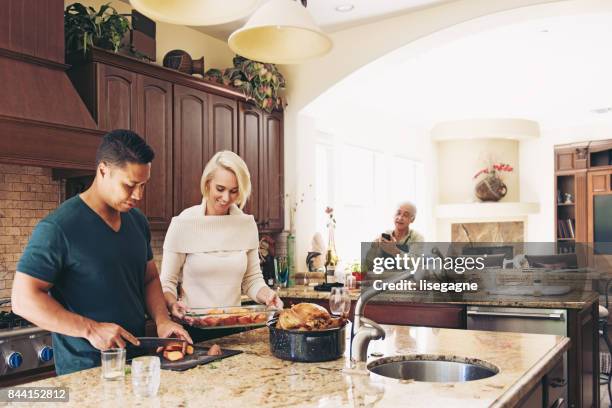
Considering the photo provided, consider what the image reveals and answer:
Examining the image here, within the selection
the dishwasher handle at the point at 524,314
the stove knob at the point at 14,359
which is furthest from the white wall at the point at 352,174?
the stove knob at the point at 14,359

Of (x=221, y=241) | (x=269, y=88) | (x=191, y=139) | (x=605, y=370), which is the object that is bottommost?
(x=605, y=370)

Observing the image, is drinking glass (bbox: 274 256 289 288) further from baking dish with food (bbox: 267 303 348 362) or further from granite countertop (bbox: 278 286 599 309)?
baking dish with food (bbox: 267 303 348 362)

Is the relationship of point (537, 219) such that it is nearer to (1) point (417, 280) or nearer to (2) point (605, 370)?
(2) point (605, 370)

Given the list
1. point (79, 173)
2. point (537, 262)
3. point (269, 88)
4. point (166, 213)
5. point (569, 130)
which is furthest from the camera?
point (569, 130)

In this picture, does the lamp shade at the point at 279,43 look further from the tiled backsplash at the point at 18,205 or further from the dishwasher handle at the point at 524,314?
the dishwasher handle at the point at 524,314

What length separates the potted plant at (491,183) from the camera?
9.48m

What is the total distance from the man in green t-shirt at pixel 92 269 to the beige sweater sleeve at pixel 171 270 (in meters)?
0.48

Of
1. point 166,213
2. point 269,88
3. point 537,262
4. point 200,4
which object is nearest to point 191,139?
point 166,213

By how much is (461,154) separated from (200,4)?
8.13 m

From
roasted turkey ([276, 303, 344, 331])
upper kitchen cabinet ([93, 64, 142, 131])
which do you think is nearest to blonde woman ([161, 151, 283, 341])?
roasted turkey ([276, 303, 344, 331])

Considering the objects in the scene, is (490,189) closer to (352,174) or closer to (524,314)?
(352,174)

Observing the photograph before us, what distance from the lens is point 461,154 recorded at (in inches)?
380

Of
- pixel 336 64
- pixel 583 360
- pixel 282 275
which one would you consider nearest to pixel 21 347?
pixel 282 275

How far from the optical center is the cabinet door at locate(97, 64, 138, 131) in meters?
3.57
